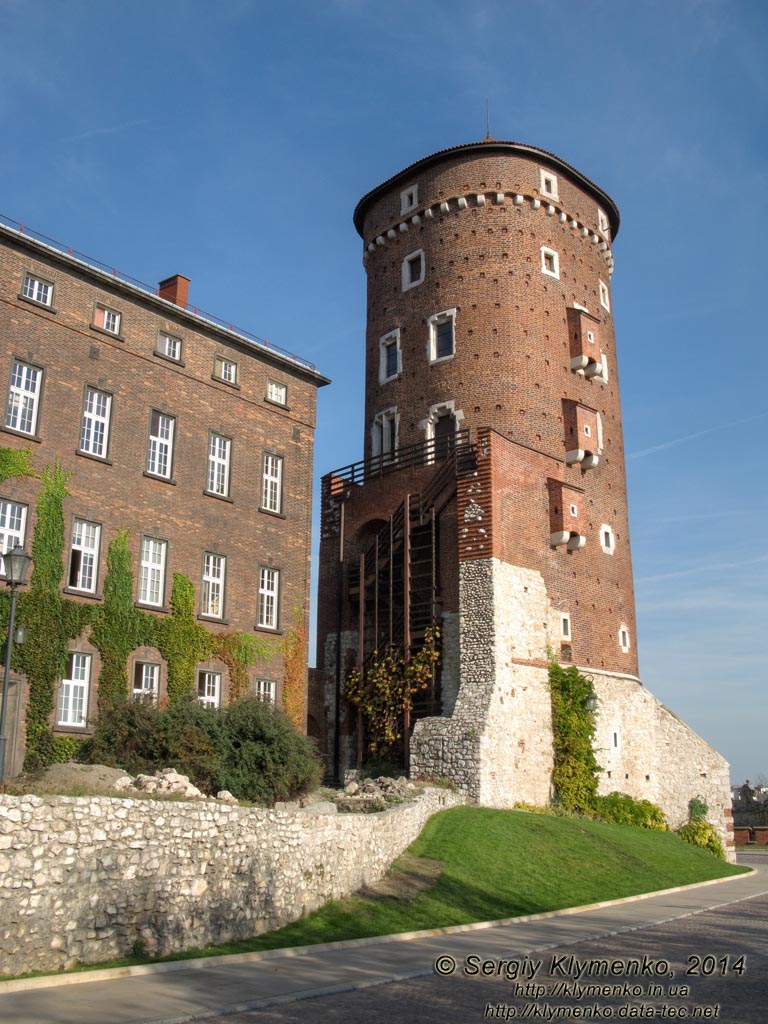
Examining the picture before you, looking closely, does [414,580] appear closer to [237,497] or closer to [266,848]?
[237,497]

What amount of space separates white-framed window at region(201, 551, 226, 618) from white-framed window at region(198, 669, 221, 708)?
1656 mm

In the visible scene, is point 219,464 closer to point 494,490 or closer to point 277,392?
point 277,392

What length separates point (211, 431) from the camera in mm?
28984

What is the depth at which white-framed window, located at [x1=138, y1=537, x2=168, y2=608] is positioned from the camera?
26.2 m

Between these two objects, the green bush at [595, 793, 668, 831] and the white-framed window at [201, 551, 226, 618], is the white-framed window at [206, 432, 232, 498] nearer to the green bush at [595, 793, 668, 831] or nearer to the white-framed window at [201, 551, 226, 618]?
the white-framed window at [201, 551, 226, 618]

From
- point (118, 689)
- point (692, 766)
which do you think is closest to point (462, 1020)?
point (118, 689)

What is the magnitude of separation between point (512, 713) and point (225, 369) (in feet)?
46.6

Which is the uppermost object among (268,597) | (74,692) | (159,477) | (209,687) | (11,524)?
(159,477)

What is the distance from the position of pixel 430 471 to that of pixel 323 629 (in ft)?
25.1

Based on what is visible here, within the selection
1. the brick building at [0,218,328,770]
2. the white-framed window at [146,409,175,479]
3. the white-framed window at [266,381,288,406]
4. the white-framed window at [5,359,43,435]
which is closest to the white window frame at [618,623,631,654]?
the brick building at [0,218,328,770]

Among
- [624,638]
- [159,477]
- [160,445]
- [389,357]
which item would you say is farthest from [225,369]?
[624,638]

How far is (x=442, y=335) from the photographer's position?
39.4 meters

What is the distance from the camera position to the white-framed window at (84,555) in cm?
2470

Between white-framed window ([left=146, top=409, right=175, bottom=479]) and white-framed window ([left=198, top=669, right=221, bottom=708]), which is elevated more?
white-framed window ([left=146, top=409, right=175, bottom=479])
